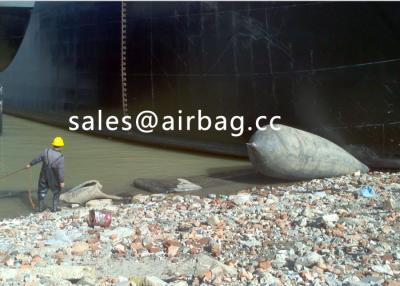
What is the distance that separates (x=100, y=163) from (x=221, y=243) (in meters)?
5.43

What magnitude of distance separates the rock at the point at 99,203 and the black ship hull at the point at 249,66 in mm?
2799

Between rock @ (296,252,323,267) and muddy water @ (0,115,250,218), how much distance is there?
3902 millimetres

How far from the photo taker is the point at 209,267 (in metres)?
3.62

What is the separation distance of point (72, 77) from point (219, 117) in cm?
497

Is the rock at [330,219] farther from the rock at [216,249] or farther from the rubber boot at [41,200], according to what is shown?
the rubber boot at [41,200]

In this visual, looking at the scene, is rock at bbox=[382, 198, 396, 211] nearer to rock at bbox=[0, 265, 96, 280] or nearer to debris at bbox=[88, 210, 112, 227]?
debris at bbox=[88, 210, 112, 227]

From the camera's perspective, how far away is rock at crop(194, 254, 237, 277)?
3.53 m

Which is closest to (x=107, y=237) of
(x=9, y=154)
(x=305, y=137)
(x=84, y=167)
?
(x=305, y=137)

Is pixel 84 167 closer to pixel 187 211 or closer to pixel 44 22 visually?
pixel 187 211

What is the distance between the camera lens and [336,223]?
453cm

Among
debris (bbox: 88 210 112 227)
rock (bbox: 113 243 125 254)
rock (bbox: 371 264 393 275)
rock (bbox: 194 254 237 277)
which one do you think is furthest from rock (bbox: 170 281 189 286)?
debris (bbox: 88 210 112 227)

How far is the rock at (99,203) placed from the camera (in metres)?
6.35

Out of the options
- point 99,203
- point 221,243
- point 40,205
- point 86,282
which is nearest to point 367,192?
point 221,243

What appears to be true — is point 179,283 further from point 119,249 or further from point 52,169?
point 52,169
